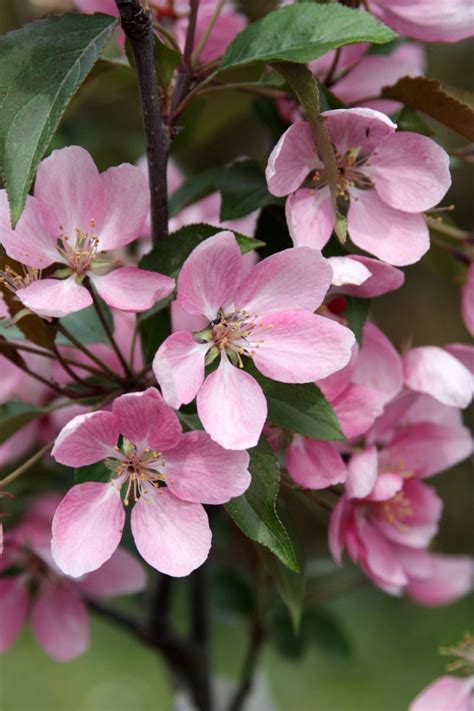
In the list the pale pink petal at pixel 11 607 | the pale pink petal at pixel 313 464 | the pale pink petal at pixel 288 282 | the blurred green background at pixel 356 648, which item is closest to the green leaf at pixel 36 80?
the pale pink petal at pixel 288 282

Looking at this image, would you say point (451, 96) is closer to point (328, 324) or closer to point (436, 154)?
point (436, 154)

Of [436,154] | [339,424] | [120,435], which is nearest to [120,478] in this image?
[120,435]

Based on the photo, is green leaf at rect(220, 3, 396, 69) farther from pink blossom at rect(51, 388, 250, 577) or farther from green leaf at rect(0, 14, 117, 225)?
pink blossom at rect(51, 388, 250, 577)

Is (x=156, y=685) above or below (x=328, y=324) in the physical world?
below

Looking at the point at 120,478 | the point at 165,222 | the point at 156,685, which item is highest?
the point at 165,222

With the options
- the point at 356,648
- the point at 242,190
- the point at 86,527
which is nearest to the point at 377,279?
the point at 242,190

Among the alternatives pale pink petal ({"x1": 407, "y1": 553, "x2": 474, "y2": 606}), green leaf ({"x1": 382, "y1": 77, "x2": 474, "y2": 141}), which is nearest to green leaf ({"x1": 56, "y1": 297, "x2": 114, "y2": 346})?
green leaf ({"x1": 382, "y1": 77, "x2": 474, "y2": 141})

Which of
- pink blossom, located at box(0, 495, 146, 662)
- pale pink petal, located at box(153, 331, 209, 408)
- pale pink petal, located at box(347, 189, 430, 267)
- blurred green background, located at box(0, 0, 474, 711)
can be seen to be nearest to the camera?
pale pink petal, located at box(153, 331, 209, 408)
